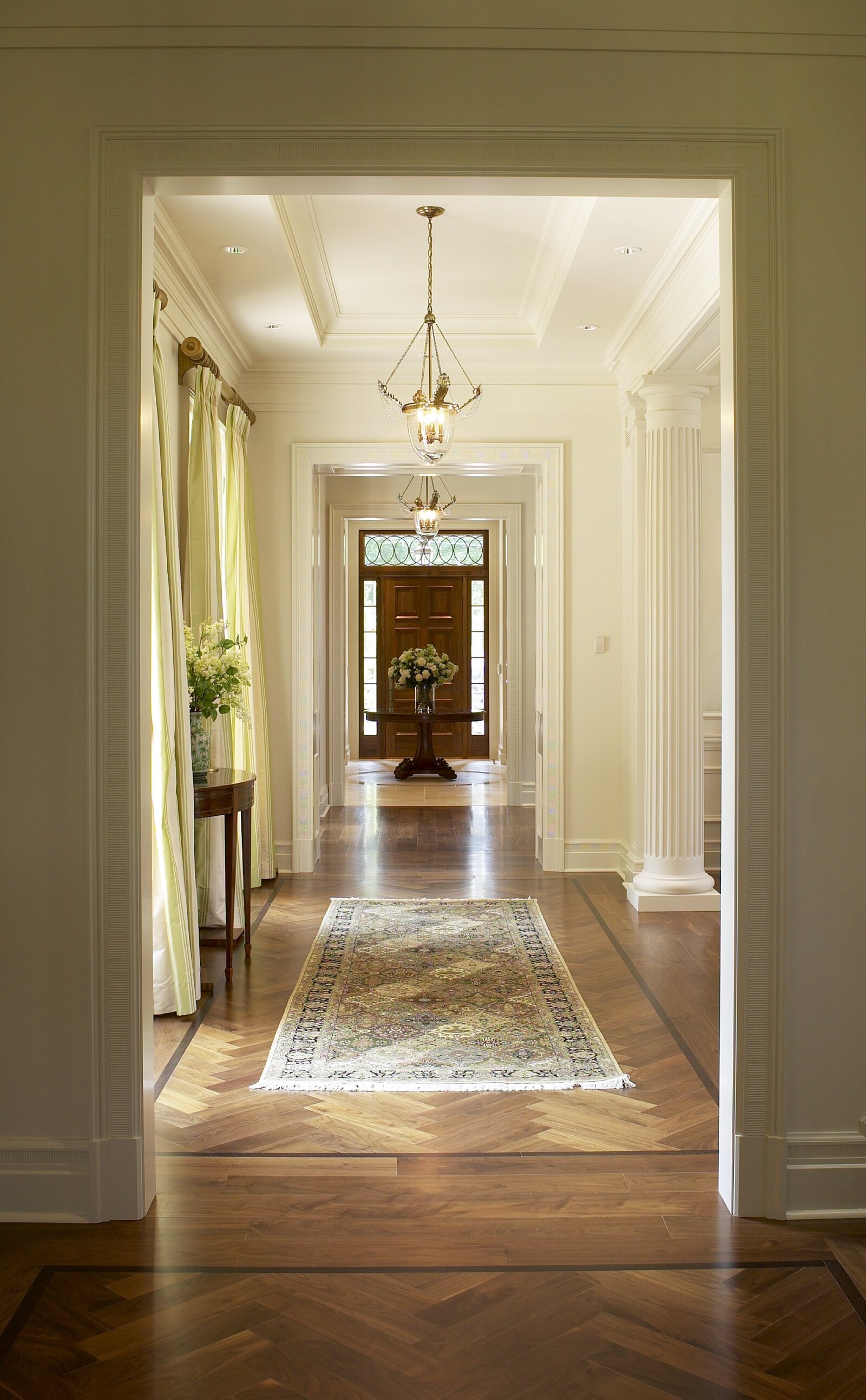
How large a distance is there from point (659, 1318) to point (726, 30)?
10.0 ft

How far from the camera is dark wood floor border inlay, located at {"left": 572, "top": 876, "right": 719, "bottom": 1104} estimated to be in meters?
3.61

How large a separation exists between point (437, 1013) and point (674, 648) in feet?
8.86

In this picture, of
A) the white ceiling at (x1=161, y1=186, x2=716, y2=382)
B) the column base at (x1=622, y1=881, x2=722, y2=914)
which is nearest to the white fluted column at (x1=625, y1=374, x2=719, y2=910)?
the column base at (x1=622, y1=881, x2=722, y2=914)

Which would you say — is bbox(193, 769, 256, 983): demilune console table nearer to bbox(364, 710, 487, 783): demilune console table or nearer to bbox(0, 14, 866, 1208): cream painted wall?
bbox(0, 14, 866, 1208): cream painted wall

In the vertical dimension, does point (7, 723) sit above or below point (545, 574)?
below

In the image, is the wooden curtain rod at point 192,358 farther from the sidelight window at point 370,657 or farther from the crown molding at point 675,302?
the sidelight window at point 370,657

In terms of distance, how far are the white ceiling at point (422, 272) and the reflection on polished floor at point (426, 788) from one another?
15.2ft

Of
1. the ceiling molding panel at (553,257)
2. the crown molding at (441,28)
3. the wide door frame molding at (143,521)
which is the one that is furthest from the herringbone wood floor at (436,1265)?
the ceiling molding panel at (553,257)

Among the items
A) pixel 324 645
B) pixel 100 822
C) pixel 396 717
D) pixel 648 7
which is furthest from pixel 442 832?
pixel 648 7

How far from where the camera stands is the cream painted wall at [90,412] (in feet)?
8.80

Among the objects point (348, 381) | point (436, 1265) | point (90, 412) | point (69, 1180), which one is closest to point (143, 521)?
point (90, 412)

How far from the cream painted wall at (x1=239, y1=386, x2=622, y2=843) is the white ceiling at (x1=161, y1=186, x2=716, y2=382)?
21 cm

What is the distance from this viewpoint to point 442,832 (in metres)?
8.74

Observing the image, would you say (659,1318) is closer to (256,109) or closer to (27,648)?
(27,648)
